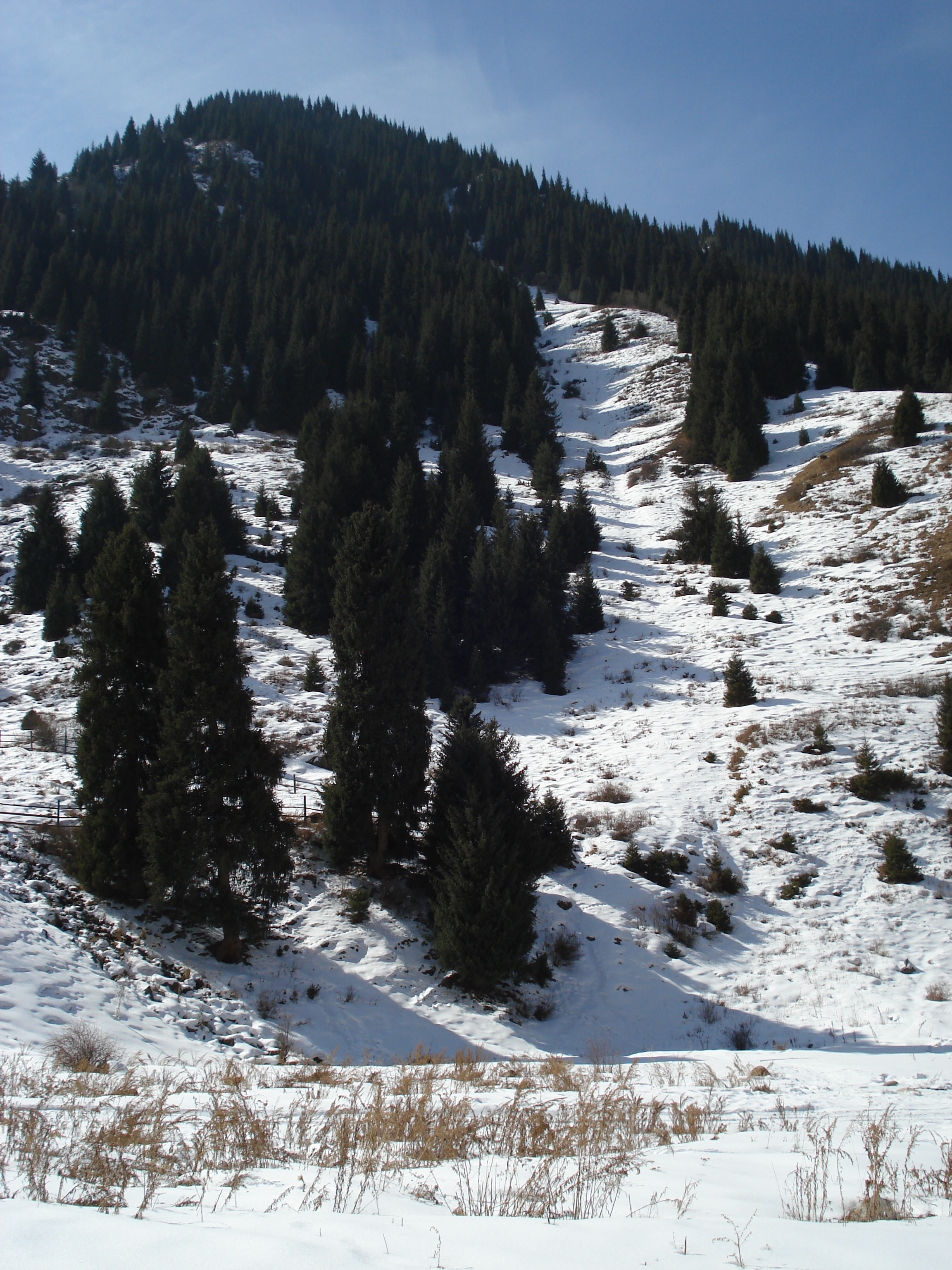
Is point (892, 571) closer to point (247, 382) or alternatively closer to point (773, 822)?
point (773, 822)

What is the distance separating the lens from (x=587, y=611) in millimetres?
35531

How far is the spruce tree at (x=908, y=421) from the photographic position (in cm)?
4072

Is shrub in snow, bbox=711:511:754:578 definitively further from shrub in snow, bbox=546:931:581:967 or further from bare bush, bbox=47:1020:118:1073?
bare bush, bbox=47:1020:118:1073

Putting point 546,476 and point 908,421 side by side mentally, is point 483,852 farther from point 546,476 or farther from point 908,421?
point 908,421

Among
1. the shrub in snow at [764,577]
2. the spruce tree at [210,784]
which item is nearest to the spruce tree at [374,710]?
the spruce tree at [210,784]

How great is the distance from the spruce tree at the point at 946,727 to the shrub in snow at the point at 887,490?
68.4 ft

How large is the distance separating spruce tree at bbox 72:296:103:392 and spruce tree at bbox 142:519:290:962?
6501 centimetres

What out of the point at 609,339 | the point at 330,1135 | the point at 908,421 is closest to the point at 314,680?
the point at 330,1135

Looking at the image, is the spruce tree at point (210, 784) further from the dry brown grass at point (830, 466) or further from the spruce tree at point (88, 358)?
the spruce tree at point (88, 358)

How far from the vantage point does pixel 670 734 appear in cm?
2341

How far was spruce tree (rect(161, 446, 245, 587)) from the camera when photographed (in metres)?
34.8

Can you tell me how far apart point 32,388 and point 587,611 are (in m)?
58.8

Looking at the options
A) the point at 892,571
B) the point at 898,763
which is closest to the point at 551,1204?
the point at 898,763

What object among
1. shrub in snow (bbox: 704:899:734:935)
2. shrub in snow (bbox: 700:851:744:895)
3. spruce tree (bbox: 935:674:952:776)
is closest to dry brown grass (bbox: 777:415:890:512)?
spruce tree (bbox: 935:674:952:776)
